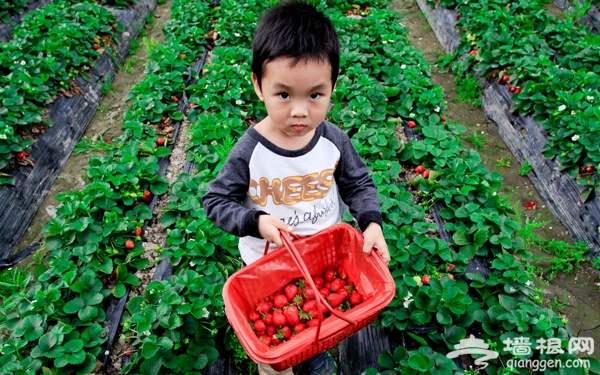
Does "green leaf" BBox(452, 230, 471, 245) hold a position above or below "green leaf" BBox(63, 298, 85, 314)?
above

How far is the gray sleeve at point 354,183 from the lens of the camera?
2002 mm

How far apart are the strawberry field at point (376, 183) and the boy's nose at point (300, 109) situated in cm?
90

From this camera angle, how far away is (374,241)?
189 centimetres

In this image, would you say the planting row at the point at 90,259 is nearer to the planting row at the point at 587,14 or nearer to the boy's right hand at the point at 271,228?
the boy's right hand at the point at 271,228

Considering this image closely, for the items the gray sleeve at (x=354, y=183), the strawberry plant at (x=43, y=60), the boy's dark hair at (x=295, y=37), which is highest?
the boy's dark hair at (x=295, y=37)

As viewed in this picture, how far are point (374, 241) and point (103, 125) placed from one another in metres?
3.93

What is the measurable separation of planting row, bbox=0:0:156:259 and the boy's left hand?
3181 millimetres

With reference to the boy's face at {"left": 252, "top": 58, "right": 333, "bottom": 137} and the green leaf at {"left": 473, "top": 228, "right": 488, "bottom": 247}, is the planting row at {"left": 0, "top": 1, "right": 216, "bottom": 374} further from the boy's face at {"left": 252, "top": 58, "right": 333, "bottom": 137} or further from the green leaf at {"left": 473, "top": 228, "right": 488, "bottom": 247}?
the green leaf at {"left": 473, "top": 228, "right": 488, "bottom": 247}

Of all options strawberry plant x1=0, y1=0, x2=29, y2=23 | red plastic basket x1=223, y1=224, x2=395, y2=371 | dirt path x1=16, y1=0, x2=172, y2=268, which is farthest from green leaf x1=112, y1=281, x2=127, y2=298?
strawberry plant x1=0, y1=0, x2=29, y2=23

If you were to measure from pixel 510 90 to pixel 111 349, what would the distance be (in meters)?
4.41

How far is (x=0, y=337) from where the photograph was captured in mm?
2543

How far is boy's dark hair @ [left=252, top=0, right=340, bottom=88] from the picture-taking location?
1.54 metres

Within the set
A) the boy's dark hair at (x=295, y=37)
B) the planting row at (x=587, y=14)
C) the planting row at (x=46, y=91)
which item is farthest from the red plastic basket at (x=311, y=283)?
the planting row at (x=587, y=14)

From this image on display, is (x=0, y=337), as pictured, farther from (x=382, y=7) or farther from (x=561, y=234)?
(x=382, y=7)
